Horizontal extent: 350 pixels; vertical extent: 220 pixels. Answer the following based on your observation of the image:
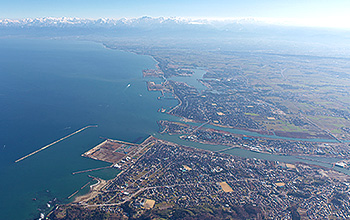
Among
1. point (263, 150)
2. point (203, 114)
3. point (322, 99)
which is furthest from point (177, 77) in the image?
point (263, 150)

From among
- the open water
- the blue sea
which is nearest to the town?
the open water

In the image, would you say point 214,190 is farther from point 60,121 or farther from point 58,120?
point 58,120

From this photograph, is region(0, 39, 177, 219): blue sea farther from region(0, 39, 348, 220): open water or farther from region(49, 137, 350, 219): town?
region(49, 137, 350, 219): town

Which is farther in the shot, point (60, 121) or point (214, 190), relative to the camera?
point (60, 121)

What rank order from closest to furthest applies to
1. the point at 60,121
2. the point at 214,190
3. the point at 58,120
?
the point at 214,190, the point at 60,121, the point at 58,120

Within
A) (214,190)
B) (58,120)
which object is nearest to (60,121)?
(58,120)

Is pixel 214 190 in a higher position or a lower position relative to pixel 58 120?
lower

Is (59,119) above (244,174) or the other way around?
above

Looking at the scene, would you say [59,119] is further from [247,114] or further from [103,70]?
[103,70]
